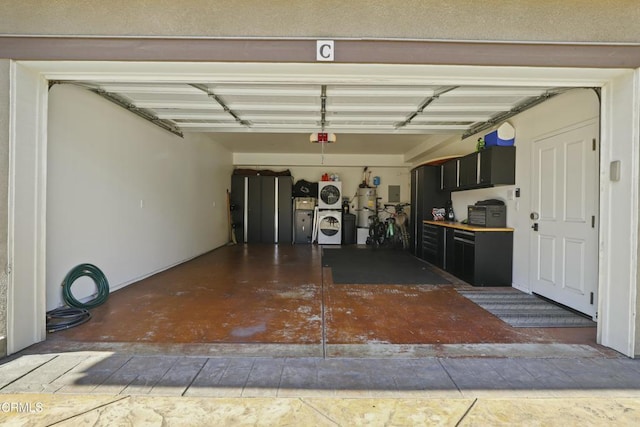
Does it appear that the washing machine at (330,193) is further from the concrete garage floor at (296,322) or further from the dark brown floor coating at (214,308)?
the concrete garage floor at (296,322)

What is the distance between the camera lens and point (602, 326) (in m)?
2.56

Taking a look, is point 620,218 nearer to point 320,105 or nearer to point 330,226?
point 320,105

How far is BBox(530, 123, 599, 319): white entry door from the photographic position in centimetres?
Result: 324

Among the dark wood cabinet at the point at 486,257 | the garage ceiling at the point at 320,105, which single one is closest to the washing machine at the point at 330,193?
the garage ceiling at the point at 320,105

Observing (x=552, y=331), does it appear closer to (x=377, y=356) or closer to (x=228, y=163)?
(x=377, y=356)

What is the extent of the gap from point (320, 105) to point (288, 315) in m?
2.41

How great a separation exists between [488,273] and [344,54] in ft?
12.0

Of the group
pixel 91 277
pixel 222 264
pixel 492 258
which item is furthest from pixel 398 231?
pixel 91 277

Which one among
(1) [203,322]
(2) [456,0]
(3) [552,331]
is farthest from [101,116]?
(3) [552,331]

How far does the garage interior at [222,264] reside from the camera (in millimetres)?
2811

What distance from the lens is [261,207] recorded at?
9594mm

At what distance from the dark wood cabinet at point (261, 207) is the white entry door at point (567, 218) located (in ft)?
21.8

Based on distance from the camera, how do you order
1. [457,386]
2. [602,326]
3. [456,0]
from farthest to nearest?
[602,326] → [456,0] → [457,386]

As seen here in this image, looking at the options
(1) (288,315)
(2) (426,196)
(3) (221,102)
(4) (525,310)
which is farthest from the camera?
(2) (426,196)
